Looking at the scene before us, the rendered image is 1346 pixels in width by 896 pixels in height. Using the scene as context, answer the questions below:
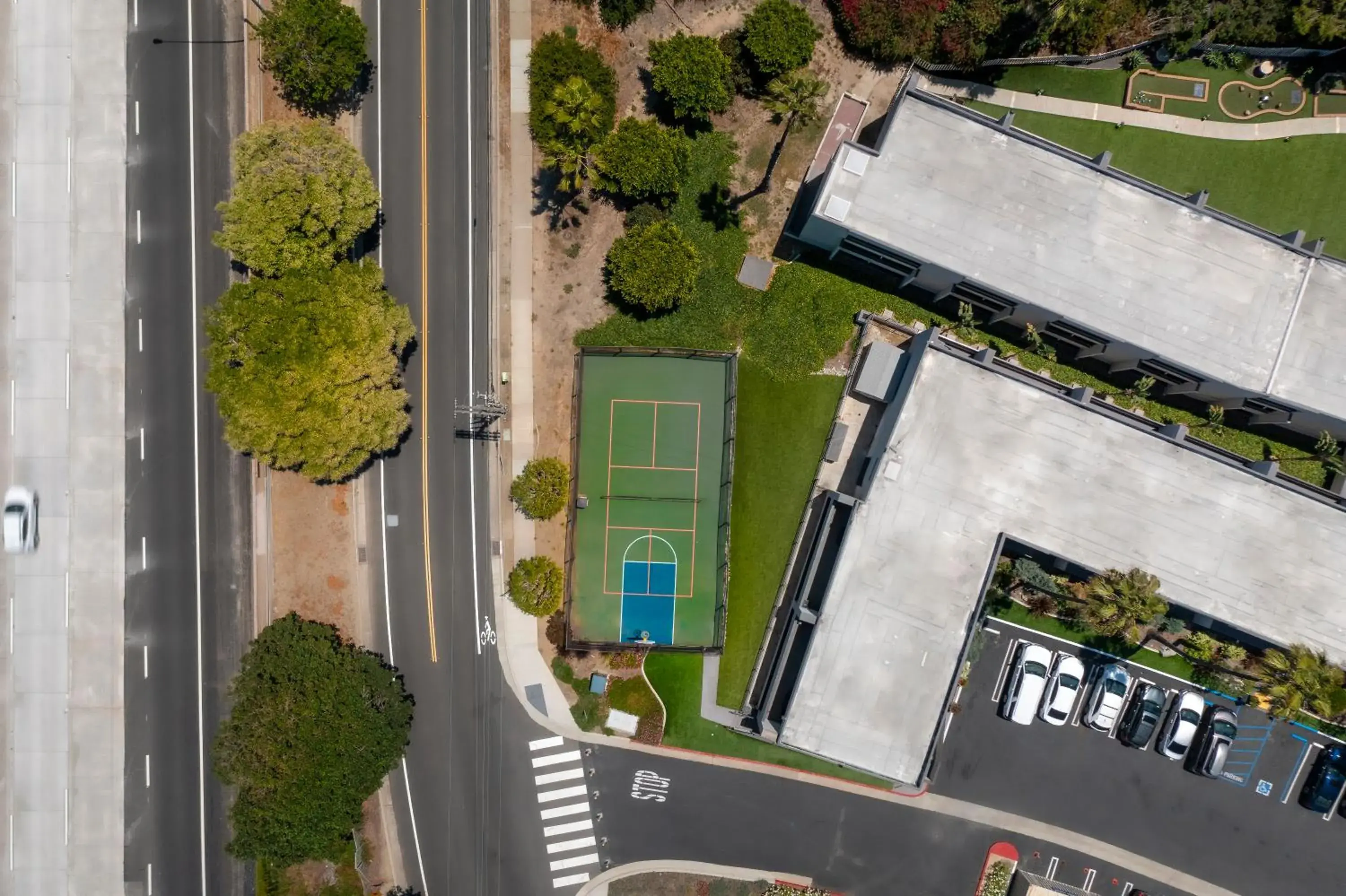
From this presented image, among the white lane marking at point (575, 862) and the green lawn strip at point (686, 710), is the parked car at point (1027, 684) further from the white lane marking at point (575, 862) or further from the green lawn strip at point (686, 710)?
the white lane marking at point (575, 862)

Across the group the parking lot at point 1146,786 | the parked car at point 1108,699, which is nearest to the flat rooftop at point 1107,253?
the parked car at point 1108,699

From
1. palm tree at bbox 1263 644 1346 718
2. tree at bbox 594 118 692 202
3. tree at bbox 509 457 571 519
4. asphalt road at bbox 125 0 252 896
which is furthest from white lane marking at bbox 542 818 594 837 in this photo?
palm tree at bbox 1263 644 1346 718

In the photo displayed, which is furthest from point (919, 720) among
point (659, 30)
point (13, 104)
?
point (13, 104)

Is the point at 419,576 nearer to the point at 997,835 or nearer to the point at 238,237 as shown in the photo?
the point at 238,237

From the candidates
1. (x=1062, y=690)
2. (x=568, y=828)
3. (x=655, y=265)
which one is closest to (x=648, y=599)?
(x=568, y=828)

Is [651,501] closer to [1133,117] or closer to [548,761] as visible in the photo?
[548,761]

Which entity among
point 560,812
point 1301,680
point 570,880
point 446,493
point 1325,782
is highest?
point 446,493

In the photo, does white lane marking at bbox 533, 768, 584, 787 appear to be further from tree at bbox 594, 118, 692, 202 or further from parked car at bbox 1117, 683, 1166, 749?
tree at bbox 594, 118, 692, 202
